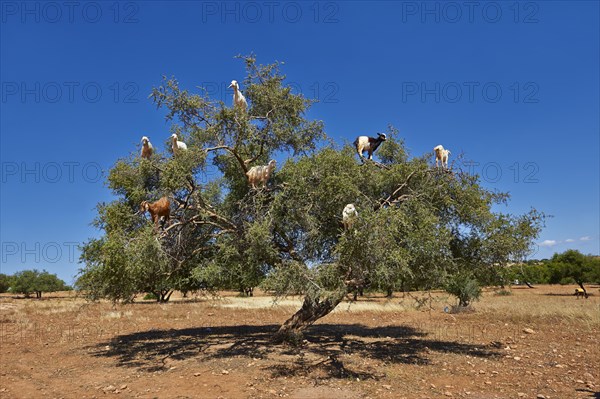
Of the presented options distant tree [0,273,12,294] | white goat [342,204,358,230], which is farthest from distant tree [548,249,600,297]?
distant tree [0,273,12,294]

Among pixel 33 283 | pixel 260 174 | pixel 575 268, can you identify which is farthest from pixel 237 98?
pixel 33 283

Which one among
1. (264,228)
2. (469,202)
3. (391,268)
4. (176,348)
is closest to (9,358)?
(176,348)

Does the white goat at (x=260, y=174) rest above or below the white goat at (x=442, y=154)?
below

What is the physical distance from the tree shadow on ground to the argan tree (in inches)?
56.1

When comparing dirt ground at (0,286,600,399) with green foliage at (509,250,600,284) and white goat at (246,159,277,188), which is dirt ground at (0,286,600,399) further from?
green foliage at (509,250,600,284)

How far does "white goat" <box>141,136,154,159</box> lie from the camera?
12.4 metres

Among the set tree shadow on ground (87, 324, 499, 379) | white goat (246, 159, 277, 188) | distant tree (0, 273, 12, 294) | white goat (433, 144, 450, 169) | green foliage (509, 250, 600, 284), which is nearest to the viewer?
tree shadow on ground (87, 324, 499, 379)

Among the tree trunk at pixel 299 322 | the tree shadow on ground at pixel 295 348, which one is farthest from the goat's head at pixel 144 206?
the tree trunk at pixel 299 322

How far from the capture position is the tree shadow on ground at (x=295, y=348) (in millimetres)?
11086

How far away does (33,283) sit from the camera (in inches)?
2477

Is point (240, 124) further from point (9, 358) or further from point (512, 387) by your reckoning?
point (9, 358)

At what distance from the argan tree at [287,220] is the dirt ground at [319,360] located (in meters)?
1.87

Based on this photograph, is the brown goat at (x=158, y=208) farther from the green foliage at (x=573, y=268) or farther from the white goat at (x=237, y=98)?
the green foliage at (x=573, y=268)

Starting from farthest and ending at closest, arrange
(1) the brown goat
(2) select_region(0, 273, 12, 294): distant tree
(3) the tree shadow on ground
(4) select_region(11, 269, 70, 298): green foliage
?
(2) select_region(0, 273, 12, 294): distant tree, (4) select_region(11, 269, 70, 298): green foliage, (1) the brown goat, (3) the tree shadow on ground
